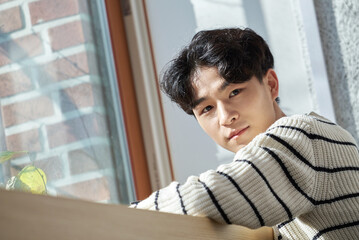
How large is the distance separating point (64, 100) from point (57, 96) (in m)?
0.03

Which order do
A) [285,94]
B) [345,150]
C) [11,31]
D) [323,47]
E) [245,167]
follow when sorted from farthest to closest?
[285,94] → [323,47] → [11,31] → [345,150] → [245,167]

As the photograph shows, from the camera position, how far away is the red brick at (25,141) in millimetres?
1177

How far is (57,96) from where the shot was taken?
1365 millimetres

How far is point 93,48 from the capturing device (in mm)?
1586

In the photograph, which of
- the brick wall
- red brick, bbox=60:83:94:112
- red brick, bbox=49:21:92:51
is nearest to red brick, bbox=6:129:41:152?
the brick wall

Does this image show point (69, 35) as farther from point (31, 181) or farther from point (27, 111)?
point (31, 181)

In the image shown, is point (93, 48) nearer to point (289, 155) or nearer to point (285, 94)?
point (285, 94)

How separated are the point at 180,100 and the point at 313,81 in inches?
25.3

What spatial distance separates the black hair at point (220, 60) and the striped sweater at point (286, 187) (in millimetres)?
193

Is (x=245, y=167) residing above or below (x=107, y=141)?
above

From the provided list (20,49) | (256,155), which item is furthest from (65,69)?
(256,155)

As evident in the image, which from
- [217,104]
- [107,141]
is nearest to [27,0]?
[107,141]

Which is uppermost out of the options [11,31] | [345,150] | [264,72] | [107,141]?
[11,31]

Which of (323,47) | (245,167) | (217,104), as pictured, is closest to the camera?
(245,167)
